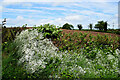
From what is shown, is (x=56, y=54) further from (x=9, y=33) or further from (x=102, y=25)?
(x=102, y=25)

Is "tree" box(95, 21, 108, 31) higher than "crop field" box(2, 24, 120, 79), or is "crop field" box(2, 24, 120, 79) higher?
"tree" box(95, 21, 108, 31)

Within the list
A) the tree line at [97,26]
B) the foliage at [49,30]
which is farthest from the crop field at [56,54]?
the tree line at [97,26]

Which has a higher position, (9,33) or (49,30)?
(49,30)

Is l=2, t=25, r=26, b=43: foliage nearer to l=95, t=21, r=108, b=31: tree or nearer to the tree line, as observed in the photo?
the tree line

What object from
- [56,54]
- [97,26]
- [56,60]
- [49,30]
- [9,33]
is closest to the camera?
[56,60]

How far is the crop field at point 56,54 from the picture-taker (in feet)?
18.5

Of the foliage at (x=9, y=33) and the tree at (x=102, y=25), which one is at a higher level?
the tree at (x=102, y=25)

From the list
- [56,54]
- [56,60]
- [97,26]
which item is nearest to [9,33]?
[56,54]

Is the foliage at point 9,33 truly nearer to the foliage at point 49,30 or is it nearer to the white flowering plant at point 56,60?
the white flowering plant at point 56,60

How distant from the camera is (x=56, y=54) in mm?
6395

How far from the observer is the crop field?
18.5 feet

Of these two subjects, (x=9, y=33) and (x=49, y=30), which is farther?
(x=49, y=30)

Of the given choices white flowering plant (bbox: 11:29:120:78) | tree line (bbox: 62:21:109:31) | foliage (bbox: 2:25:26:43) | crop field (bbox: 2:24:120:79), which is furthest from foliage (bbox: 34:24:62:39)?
tree line (bbox: 62:21:109:31)

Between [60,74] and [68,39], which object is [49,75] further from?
[68,39]
